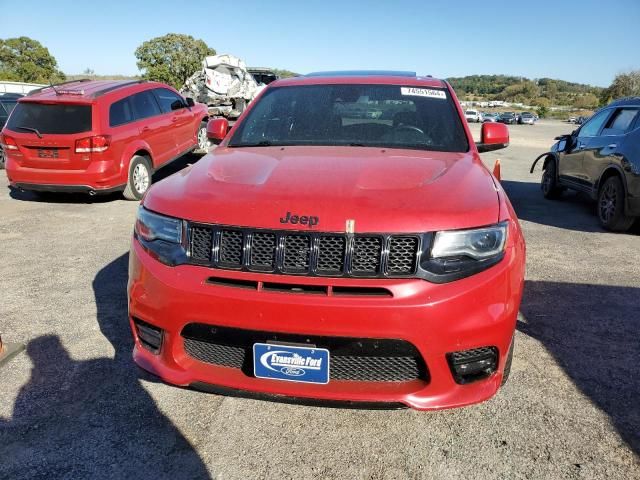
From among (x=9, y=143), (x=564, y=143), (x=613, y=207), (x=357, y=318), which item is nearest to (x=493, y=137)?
(x=357, y=318)

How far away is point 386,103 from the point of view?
3.55 meters

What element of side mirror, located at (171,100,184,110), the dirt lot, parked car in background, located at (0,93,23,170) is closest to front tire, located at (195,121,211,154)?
side mirror, located at (171,100,184,110)

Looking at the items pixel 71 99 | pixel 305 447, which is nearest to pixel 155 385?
pixel 305 447

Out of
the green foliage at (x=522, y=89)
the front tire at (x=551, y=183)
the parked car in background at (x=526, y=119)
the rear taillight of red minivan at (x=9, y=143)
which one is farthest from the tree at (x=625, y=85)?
the rear taillight of red minivan at (x=9, y=143)

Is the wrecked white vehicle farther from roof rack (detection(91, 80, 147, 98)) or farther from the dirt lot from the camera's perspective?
the dirt lot

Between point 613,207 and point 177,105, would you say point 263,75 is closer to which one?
point 177,105

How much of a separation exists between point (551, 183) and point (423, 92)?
616cm

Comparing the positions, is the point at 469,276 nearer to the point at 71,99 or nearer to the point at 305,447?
the point at 305,447

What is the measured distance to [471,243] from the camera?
2.12 m

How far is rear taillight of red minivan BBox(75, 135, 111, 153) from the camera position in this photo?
712 centimetres

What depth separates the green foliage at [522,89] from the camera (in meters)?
122

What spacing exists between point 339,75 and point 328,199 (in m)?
2.26

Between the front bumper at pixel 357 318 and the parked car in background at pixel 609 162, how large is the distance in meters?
4.90

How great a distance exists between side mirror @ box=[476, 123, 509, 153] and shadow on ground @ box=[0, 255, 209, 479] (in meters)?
2.89
